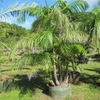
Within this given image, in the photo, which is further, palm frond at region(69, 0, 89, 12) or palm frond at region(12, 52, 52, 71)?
palm frond at region(69, 0, 89, 12)

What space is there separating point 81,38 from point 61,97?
242cm

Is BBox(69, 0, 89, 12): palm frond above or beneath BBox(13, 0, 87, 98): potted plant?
above

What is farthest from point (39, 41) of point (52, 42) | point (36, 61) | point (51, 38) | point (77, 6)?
point (77, 6)

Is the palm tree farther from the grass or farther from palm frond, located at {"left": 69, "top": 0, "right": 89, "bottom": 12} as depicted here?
the grass

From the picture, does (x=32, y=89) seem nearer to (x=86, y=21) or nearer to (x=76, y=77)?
(x=76, y=77)

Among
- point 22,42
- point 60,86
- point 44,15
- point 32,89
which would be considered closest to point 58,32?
point 44,15

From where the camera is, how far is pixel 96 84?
37.6 feet

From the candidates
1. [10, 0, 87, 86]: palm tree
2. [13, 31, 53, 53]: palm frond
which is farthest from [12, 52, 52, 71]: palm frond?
[13, 31, 53, 53]: palm frond

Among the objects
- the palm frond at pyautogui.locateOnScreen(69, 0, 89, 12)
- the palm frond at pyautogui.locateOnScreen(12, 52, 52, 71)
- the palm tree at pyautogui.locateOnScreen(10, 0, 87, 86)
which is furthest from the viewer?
the palm frond at pyautogui.locateOnScreen(69, 0, 89, 12)

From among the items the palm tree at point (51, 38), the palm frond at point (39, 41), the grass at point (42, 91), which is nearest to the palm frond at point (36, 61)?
the palm tree at point (51, 38)

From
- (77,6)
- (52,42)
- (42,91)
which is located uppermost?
(77,6)

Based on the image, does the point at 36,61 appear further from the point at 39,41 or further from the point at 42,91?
the point at 42,91

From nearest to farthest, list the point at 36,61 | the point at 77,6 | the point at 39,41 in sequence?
1. the point at 39,41
2. the point at 36,61
3. the point at 77,6

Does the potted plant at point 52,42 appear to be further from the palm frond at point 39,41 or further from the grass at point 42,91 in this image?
the grass at point 42,91
